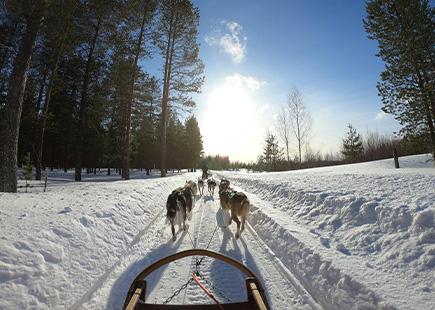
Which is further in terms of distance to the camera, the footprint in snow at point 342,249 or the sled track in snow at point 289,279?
the footprint in snow at point 342,249

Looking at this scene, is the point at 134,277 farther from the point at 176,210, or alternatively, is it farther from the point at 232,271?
the point at 176,210

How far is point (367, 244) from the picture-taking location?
3.88 meters

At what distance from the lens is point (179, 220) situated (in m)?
6.14

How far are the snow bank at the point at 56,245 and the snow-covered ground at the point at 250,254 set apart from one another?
0.01m

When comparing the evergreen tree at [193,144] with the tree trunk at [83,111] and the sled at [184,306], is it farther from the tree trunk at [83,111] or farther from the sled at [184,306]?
the sled at [184,306]

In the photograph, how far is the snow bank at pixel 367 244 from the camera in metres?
2.71

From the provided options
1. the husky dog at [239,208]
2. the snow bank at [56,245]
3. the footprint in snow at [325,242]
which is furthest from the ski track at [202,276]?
the footprint in snow at [325,242]

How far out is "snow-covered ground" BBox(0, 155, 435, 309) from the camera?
2775 millimetres

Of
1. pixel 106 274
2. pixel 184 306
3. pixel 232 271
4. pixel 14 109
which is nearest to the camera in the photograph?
pixel 184 306

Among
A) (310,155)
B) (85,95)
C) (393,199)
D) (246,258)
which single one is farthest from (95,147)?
(310,155)

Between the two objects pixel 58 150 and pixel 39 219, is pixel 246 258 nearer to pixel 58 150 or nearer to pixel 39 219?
pixel 39 219

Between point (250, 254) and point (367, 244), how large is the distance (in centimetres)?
206

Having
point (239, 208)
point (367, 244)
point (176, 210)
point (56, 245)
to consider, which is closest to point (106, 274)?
point (56, 245)

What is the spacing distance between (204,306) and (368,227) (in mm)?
3589
